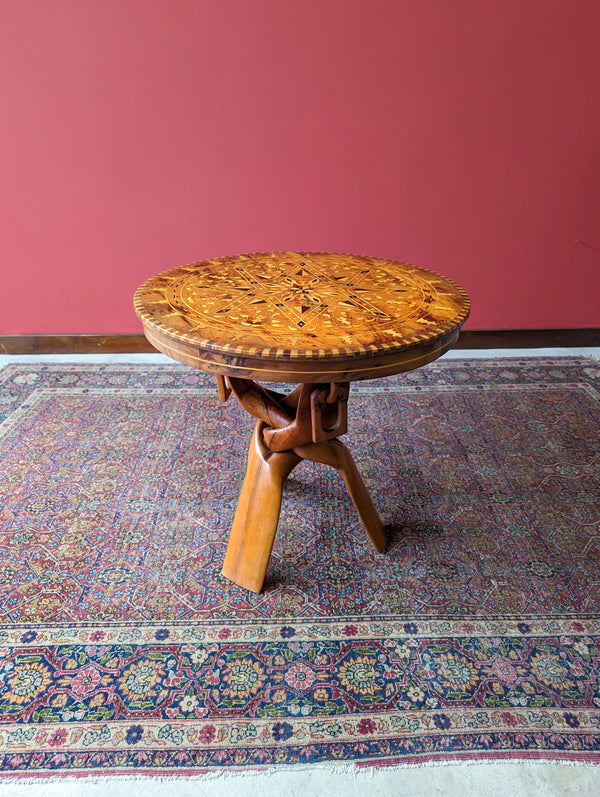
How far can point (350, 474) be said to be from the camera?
192 centimetres

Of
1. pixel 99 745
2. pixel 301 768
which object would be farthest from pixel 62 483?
pixel 301 768

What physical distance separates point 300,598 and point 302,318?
91cm

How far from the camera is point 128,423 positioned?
9.18 feet

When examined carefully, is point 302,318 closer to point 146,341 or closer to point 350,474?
point 350,474

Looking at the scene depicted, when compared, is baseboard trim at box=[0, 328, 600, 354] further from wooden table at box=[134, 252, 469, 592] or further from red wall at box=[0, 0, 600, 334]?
wooden table at box=[134, 252, 469, 592]

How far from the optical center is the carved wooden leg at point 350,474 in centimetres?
183

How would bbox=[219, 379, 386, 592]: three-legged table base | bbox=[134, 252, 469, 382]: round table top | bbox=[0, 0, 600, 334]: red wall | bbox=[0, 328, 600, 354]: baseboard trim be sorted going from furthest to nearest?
1. bbox=[0, 328, 600, 354]: baseboard trim
2. bbox=[0, 0, 600, 334]: red wall
3. bbox=[219, 379, 386, 592]: three-legged table base
4. bbox=[134, 252, 469, 382]: round table top

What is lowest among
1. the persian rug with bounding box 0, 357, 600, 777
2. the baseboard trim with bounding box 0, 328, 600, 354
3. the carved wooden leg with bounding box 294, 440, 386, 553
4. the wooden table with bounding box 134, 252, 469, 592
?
the persian rug with bounding box 0, 357, 600, 777

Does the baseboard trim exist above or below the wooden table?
below

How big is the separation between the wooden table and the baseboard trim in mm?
1547

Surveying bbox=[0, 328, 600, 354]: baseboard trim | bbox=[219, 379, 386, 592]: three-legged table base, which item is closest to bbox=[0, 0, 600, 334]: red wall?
bbox=[0, 328, 600, 354]: baseboard trim

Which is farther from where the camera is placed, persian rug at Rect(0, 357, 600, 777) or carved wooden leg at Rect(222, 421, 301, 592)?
carved wooden leg at Rect(222, 421, 301, 592)

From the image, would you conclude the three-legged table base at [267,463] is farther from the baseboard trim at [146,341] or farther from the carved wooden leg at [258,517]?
the baseboard trim at [146,341]

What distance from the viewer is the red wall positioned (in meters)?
2.91
